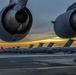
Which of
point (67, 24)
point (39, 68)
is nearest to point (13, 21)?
point (67, 24)

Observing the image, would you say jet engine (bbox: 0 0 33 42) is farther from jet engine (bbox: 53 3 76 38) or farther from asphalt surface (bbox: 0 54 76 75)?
asphalt surface (bbox: 0 54 76 75)

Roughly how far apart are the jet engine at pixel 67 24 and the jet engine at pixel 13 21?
63.2 inches

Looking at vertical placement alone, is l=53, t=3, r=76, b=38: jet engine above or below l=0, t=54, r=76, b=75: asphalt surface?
above

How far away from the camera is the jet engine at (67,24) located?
1192 cm

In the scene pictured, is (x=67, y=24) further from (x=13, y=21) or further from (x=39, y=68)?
(x=39, y=68)

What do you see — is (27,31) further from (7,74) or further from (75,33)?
(7,74)

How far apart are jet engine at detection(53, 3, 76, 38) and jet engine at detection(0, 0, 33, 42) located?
5.26 ft

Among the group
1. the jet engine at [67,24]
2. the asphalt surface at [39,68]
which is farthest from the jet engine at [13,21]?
the asphalt surface at [39,68]

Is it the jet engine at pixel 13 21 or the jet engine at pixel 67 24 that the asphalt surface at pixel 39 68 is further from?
the jet engine at pixel 13 21

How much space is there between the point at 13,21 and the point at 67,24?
2.40m

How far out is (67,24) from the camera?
11.9m

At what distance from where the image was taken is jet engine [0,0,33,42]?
1084 cm

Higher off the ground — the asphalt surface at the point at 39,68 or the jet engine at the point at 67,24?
the jet engine at the point at 67,24

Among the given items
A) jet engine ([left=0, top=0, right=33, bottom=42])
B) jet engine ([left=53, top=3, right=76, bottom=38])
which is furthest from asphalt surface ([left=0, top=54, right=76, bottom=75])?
jet engine ([left=0, top=0, right=33, bottom=42])
